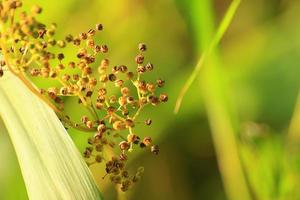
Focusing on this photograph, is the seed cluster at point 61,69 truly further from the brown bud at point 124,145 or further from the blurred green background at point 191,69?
the blurred green background at point 191,69

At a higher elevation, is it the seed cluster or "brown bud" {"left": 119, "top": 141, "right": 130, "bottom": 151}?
the seed cluster

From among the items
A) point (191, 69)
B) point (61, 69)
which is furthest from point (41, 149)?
point (191, 69)

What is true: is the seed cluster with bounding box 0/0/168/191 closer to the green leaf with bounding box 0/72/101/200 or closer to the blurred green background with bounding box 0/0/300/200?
the green leaf with bounding box 0/72/101/200

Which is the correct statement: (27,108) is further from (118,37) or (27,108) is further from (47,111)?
(118,37)

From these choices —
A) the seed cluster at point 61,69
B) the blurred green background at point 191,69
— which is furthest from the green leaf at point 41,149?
the blurred green background at point 191,69

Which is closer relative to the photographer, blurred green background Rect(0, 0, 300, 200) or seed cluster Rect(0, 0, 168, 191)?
seed cluster Rect(0, 0, 168, 191)

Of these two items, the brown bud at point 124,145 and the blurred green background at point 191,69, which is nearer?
the brown bud at point 124,145

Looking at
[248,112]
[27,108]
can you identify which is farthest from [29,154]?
[248,112]

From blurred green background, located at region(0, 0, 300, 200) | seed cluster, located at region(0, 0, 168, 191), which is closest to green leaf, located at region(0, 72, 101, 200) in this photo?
seed cluster, located at region(0, 0, 168, 191)
